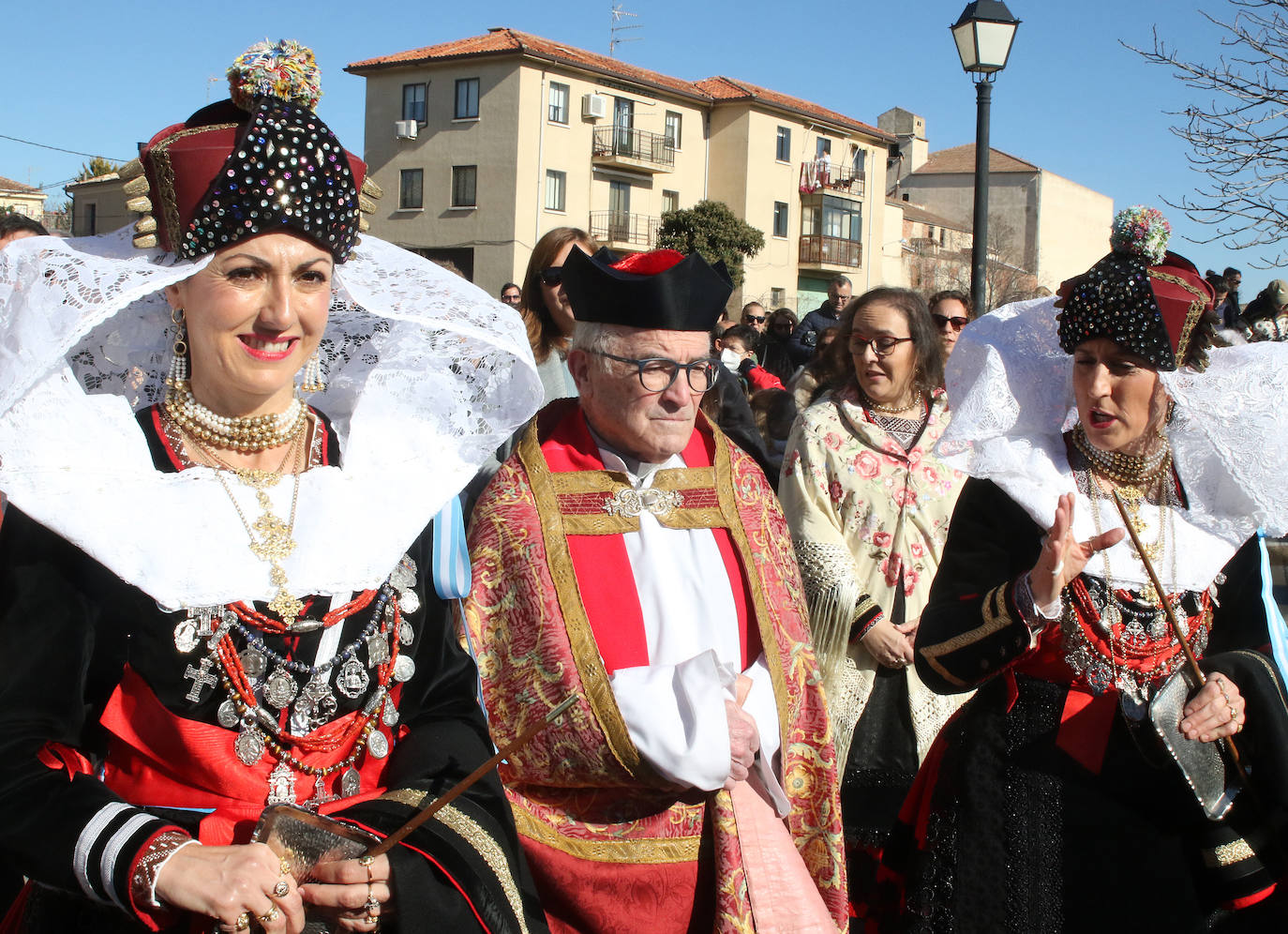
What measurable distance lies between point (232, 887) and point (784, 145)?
4167 centimetres

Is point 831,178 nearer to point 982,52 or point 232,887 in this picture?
point 982,52

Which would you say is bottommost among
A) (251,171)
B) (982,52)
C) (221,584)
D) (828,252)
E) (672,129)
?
(221,584)

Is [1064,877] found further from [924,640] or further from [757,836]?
[757,836]

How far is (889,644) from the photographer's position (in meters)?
4.27

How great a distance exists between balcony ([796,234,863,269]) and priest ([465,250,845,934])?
4108 centimetres

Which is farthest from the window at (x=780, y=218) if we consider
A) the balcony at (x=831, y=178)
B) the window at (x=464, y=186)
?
the window at (x=464, y=186)

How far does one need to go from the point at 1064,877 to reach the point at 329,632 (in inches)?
75.6

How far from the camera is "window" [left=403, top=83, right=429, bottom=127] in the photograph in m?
36.3

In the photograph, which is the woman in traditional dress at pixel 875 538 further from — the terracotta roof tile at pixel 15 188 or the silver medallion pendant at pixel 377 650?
the terracotta roof tile at pixel 15 188

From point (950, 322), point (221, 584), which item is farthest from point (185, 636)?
point (950, 322)

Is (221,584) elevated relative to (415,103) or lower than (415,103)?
lower

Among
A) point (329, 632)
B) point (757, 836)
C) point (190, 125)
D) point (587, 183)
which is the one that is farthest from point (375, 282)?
point (587, 183)

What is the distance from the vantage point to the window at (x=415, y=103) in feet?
119

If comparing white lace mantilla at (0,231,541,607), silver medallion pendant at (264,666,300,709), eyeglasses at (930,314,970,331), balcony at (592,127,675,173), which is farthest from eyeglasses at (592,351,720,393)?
balcony at (592,127,675,173)
